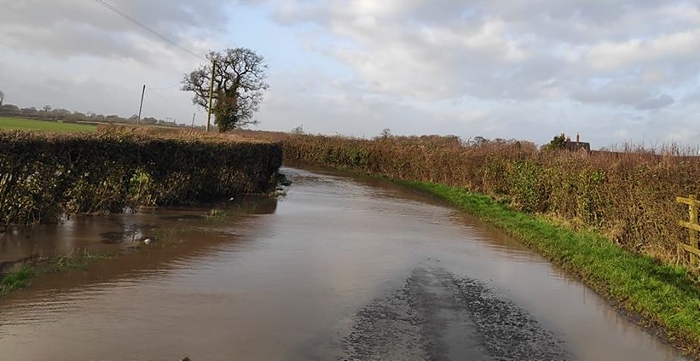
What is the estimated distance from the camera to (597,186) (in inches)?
Answer: 583

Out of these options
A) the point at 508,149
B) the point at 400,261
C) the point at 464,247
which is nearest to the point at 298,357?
the point at 400,261

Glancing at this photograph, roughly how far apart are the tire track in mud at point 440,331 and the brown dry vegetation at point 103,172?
6463 millimetres

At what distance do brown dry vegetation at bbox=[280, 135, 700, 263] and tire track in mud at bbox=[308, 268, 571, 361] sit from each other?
5.41 metres

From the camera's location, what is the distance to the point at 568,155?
64.9 feet

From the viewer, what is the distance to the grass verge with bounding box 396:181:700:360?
741 cm

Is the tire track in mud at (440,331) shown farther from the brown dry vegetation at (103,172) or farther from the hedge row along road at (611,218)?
the brown dry vegetation at (103,172)

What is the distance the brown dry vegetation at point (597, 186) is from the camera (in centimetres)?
1143

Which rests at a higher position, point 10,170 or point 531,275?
point 10,170

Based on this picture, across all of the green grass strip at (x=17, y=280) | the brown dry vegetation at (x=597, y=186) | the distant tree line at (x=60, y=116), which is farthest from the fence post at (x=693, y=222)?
the distant tree line at (x=60, y=116)

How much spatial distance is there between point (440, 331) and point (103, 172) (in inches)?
328

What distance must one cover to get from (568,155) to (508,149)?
844 cm

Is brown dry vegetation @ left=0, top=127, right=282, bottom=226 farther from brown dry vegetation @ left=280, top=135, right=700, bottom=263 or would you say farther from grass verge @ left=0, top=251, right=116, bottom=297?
brown dry vegetation @ left=280, top=135, right=700, bottom=263

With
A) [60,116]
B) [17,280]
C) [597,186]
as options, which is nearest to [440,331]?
[17,280]

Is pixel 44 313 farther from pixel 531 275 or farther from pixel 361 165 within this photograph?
pixel 361 165
